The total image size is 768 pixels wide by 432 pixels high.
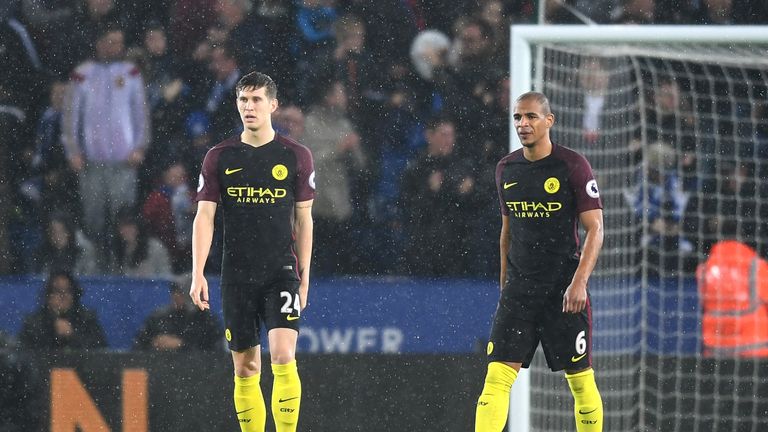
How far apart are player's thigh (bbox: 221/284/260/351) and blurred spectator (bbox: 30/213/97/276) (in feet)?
6.76

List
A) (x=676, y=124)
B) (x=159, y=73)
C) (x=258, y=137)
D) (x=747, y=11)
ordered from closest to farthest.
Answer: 1. (x=258, y=137)
2. (x=159, y=73)
3. (x=676, y=124)
4. (x=747, y=11)

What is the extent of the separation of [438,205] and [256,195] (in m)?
2.22

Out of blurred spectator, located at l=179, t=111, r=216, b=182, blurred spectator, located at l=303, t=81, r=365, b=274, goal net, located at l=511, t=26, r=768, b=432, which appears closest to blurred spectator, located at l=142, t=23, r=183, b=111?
blurred spectator, located at l=179, t=111, r=216, b=182

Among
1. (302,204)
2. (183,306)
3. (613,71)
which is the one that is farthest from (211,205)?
(613,71)

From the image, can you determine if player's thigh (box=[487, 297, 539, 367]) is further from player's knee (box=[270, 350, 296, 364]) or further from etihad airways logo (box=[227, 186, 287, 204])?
etihad airways logo (box=[227, 186, 287, 204])

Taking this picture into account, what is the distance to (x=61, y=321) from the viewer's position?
704cm

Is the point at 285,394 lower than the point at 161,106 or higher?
lower

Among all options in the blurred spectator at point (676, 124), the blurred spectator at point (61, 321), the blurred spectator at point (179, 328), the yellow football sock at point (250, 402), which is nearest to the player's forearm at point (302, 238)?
the yellow football sock at point (250, 402)

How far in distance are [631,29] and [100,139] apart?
10.1 ft

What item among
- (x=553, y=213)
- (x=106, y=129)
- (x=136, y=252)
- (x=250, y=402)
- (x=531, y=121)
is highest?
(x=106, y=129)

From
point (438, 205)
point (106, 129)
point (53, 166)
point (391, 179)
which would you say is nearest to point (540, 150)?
point (438, 205)

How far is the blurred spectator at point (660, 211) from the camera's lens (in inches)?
290

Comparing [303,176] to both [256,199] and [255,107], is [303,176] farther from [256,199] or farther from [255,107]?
[255,107]

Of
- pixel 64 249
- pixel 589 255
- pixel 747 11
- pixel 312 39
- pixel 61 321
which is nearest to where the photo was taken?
pixel 589 255
